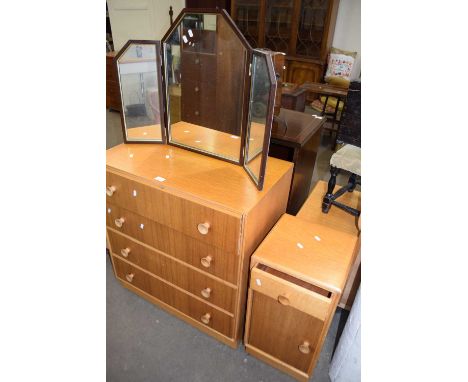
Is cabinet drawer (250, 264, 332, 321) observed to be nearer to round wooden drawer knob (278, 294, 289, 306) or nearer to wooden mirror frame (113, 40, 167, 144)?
round wooden drawer knob (278, 294, 289, 306)

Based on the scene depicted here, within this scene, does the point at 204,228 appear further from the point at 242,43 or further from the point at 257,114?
the point at 242,43

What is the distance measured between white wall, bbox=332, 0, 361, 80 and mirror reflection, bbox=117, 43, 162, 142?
3.64 meters

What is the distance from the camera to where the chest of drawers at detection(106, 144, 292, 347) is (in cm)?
123

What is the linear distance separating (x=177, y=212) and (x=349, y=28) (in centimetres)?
432

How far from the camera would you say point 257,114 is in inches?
49.3

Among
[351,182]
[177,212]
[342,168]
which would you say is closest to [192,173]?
[177,212]

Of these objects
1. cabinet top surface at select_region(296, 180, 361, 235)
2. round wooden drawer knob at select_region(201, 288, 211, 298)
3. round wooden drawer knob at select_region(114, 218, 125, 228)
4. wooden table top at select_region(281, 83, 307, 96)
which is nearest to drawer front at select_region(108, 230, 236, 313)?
round wooden drawer knob at select_region(201, 288, 211, 298)

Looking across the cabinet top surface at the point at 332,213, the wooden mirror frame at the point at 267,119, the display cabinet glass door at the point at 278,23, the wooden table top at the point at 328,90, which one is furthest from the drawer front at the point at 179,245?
the display cabinet glass door at the point at 278,23

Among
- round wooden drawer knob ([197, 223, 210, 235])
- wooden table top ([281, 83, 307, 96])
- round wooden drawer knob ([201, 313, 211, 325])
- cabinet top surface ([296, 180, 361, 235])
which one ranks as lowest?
round wooden drawer knob ([201, 313, 211, 325])

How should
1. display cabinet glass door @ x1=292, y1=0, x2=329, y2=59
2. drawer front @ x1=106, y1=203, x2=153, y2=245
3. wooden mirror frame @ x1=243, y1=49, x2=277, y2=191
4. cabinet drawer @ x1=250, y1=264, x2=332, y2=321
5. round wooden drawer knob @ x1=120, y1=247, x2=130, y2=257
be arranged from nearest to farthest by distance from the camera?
wooden mirror frame @ x1=243, y1=49, x2=277, y2=191, cabinet drawer @ x1=250, y1=264, x2=332, y2=321, drawer front @ x1=106, y1=203, x2=153, y2=245, round wooden drawer knob @ x1=120, y1=247, x2=130, y2=257, display cabinet glass door @ x1=292, y1=0, x2=329, y2=59
